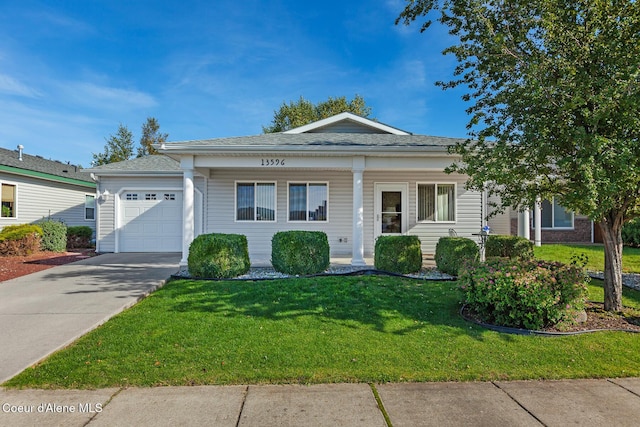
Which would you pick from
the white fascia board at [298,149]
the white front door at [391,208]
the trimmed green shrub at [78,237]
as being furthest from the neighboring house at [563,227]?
the trimmed green shrub at [78,237]

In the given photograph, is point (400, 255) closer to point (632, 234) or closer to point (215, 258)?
point (215, 258)

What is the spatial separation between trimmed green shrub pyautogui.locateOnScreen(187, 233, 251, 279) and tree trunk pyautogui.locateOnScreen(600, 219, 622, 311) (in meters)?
6.79

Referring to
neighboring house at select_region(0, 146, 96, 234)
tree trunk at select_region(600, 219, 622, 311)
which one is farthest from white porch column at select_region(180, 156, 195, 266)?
tree trunk at select_region(600, 219, 622, 311)

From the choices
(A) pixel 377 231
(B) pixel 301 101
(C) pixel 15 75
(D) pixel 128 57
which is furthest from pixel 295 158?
(B) pixel 301 101

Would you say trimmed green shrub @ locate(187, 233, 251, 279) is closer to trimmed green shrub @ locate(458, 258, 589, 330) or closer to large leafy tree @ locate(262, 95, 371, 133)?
trimmed green shrub @ locate(458, 258, 589, 330)

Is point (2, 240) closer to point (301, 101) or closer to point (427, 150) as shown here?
point (427, 150)

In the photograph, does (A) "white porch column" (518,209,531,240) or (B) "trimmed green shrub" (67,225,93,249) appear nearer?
(A) "white porch column" (518,209,531,240)

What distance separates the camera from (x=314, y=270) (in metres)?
7.59

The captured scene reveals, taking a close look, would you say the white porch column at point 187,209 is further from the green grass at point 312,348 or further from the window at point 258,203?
the green grass at point 312,348

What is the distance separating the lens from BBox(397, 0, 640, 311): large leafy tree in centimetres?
408

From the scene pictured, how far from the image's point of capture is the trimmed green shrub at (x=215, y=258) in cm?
714

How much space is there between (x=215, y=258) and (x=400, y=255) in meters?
4.27

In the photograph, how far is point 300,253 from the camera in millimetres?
7504

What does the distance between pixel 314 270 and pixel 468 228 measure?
6.21 metres
